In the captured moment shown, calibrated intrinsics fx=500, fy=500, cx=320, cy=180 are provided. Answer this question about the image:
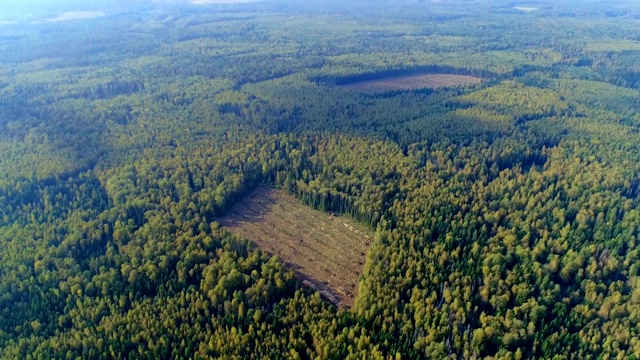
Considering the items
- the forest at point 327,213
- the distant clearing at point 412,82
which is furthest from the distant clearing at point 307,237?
the distant clearing at point 412,82

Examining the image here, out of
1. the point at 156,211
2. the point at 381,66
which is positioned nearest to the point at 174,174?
the point at 156,211

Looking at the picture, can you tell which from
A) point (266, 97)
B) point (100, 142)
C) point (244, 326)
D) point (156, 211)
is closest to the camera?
point (244, 326)

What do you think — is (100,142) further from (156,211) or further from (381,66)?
(381,66)

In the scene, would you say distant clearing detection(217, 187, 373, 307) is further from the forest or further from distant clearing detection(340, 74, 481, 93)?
distant clearing detection(340, 74, 481, 93)

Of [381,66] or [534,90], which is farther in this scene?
[381,66]

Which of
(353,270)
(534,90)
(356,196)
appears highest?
(534,90)

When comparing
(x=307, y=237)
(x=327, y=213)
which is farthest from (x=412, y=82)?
(x=307, y=237)

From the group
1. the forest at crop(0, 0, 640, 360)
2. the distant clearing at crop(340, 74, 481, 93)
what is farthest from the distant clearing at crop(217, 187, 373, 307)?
the distant clearing at crop(340, 74, 481, 93)
